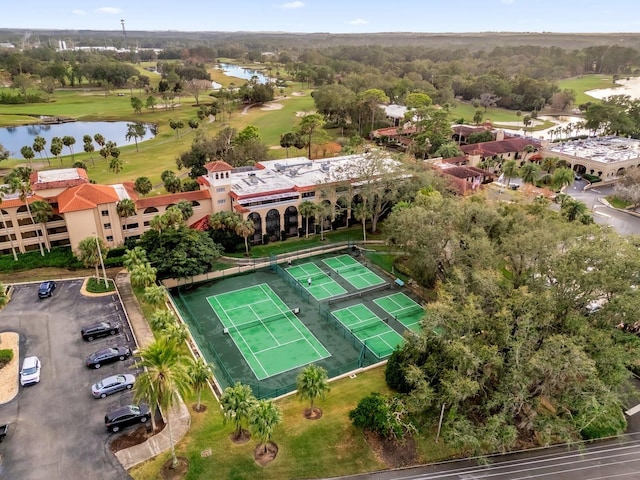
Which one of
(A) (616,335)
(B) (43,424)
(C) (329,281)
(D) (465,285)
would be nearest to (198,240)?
(C) (329,281)

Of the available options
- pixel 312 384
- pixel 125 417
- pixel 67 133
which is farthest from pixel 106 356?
pixel 67 133

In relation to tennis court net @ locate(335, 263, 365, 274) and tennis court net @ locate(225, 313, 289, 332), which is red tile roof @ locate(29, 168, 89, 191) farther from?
tennis court net @ locate(335, 263, 365, 274)

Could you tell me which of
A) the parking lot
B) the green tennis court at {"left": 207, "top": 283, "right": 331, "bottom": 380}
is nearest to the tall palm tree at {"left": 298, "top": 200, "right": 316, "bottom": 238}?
the green tennis court at {"left": 207, "top": 283, "right": 331, "bottom": 380}

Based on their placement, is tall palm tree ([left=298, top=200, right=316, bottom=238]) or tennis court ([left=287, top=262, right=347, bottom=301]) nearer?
tennis court ([left=287, top=262, right=347, bottom=301])

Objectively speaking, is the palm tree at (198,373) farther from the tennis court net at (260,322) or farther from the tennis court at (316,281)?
the tennis court at (316,281)

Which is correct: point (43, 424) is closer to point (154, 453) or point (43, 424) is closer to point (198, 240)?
point (154, 453)

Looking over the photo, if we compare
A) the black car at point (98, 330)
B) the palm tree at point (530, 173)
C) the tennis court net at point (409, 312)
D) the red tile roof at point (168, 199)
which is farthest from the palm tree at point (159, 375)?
the palm tree at point (530, 173)
